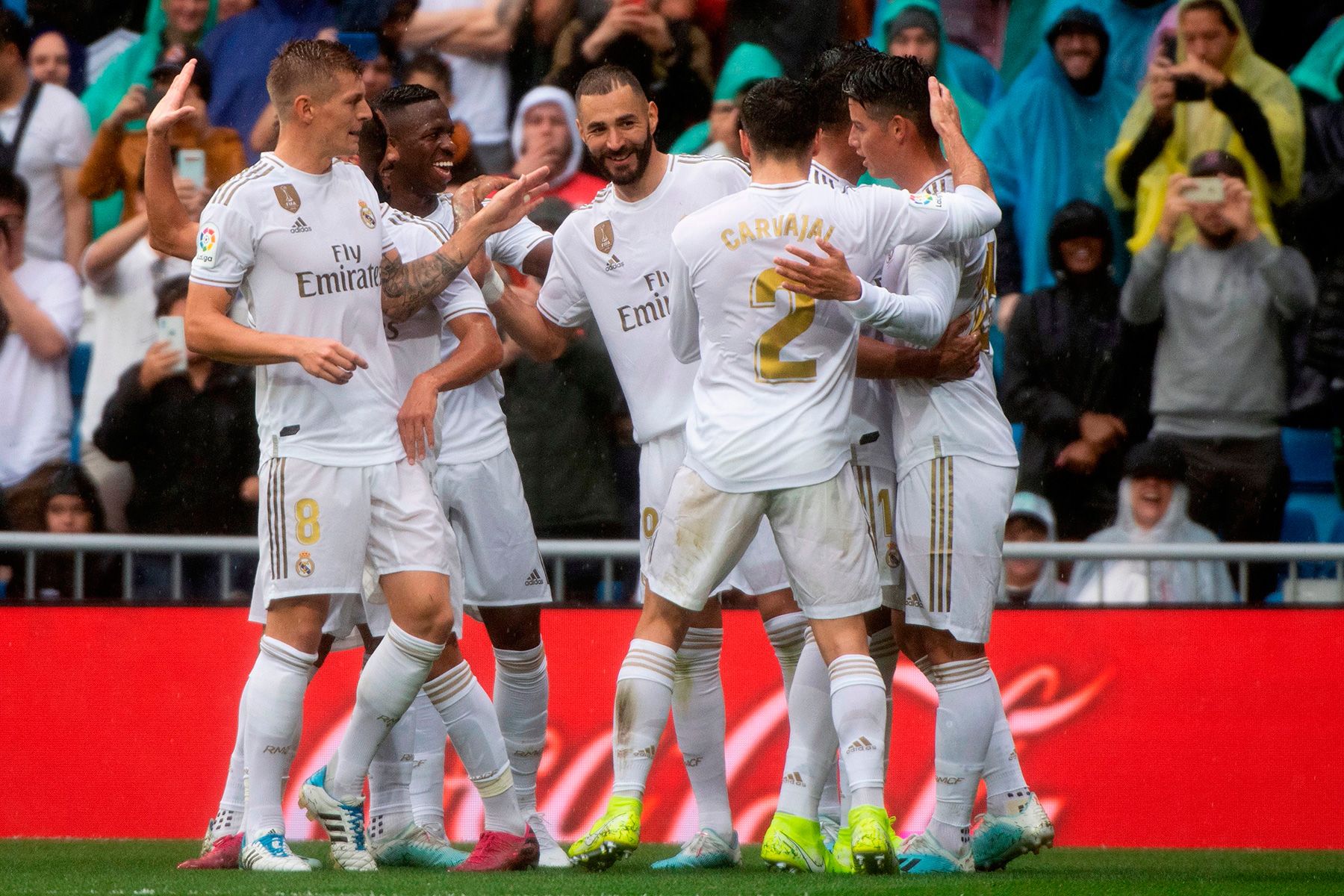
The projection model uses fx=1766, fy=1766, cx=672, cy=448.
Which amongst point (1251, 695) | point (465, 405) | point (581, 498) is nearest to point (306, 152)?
point (465, 405)

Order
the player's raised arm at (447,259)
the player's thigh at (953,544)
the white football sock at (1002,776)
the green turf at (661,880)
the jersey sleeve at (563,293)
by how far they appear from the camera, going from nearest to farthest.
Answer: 1. the green turf at (661,880)
2. the player's thigh at (953,544)
3. the player's raised arm at (447,259)
4. the white football sock at (1002,776)
5. the jersey sleeve at (563,293)

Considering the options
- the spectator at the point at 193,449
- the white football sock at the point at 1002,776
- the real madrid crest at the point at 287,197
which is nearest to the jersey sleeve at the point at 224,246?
the real madrid crest at the point at 287,197

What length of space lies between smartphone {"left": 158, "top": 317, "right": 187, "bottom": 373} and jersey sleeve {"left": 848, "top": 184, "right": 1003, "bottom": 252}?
4397 mm

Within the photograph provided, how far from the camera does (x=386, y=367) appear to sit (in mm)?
5289

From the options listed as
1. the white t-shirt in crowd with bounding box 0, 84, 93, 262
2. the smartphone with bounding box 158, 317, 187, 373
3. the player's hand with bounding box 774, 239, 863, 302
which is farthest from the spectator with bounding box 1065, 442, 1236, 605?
the white t-shirt in crowd with bounding box 0, 84, 93, 262

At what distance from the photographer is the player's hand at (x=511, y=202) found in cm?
529

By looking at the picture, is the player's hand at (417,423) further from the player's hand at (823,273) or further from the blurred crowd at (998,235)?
the blurred crowd at (998,235)

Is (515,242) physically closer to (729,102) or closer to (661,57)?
(729,102)

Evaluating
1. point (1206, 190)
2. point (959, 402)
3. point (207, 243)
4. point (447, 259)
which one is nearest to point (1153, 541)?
point (1206, 190)

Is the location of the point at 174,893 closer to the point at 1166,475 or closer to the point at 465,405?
the point at 465,405

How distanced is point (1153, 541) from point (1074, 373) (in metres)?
0.88

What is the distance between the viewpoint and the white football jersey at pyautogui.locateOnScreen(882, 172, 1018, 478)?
17.3 feet

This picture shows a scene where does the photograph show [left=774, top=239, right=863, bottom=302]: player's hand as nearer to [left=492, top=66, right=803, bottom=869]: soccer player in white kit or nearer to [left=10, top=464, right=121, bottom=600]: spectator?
[left=492, top=66, right=803, bottom=869]: soccer player in white kit

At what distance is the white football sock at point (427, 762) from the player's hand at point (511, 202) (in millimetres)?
1717
